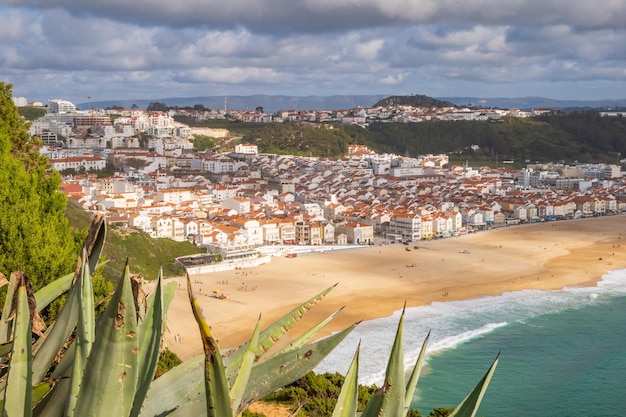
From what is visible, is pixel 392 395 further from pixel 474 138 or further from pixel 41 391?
pixel 474 138

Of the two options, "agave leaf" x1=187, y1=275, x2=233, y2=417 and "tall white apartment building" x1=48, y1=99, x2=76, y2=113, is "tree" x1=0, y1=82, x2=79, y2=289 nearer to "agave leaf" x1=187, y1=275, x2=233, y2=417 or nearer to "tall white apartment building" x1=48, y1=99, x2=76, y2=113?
"agave leaf" x1=187, y1=275, x2=233, y2=417

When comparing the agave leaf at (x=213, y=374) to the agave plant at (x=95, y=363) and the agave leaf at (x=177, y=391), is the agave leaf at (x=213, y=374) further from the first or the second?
the agave leaf at (x=177, y=391)

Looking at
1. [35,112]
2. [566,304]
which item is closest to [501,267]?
[566,304]

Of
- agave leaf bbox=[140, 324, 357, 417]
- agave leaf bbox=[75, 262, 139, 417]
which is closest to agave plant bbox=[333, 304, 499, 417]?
agave leaf bbox=[140, 324, 357, 417]

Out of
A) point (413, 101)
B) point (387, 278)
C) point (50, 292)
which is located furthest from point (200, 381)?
point (413, 101)

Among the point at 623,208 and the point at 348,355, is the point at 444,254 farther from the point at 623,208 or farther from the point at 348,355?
the point at 623,208

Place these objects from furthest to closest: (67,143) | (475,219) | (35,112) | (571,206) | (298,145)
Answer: (35,112) < (298,145) < (67,143) < (571,206) < (475,219)
